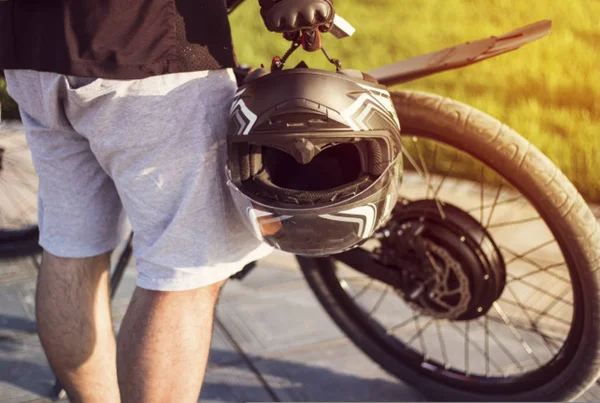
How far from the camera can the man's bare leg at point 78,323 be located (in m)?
1.76

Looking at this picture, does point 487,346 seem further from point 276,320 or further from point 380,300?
point 276,320

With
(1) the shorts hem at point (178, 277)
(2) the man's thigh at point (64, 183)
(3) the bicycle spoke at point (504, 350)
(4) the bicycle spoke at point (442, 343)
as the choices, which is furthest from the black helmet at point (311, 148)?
(3) the bicycle spoke at point (504, 350)

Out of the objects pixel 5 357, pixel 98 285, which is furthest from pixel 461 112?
pixel 5 357

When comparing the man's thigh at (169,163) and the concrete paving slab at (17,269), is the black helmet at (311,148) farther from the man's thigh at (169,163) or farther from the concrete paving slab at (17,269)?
the concrete paving slab at (17,269)

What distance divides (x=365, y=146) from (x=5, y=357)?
5.34 ft

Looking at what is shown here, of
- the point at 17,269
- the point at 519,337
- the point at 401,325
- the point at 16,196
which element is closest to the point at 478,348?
the point at 519,337

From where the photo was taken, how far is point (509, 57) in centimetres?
454

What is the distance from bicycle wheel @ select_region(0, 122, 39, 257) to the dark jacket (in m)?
1.58

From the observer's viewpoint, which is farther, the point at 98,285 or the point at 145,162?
the point at 98,285

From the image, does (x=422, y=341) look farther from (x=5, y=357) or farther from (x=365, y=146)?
(x=5, y=357)

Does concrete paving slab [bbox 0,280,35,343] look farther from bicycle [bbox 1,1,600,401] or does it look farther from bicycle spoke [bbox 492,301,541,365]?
bicycle spoke [bbox 492,301,541,365]

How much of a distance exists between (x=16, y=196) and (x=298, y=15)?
2155mm

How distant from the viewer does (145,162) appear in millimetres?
1423

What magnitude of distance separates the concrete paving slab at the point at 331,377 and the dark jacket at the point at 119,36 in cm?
130
